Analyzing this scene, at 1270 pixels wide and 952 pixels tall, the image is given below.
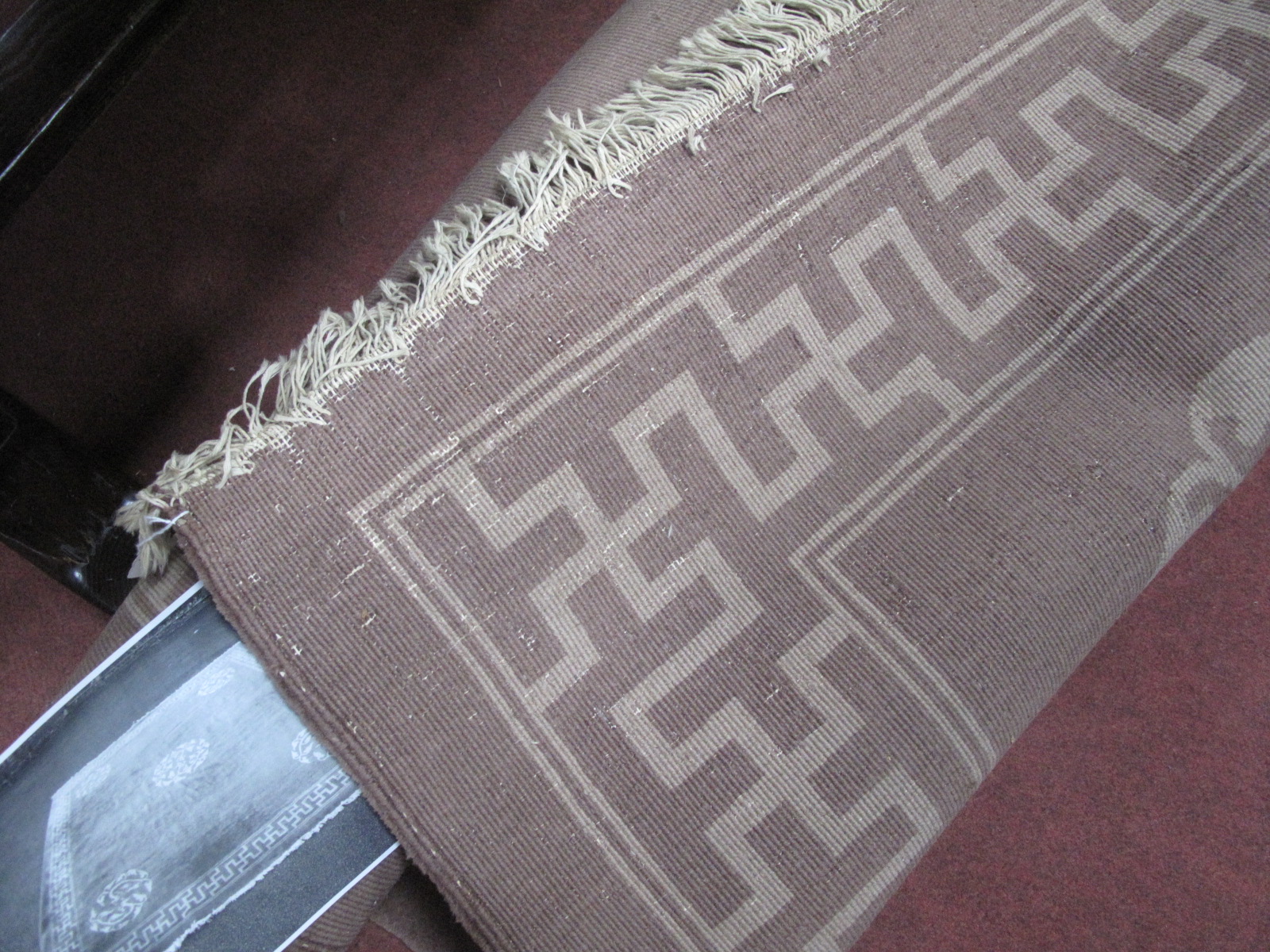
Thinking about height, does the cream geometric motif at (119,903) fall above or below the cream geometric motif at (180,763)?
below

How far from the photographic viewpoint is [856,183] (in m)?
0.59

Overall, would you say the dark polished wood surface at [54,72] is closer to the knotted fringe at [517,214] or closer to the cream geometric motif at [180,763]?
the knotted fringe at [517,214]

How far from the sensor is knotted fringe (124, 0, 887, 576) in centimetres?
50

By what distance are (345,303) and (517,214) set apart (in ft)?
1.60

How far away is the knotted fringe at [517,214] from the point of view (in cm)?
50

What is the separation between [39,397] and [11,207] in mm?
561

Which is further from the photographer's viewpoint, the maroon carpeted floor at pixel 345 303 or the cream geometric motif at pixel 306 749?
the maroon carpeted floor at pixel 345 303

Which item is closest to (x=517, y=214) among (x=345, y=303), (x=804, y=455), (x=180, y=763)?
(x=804, y=455)

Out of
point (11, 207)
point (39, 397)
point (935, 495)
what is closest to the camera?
point (11, 207)

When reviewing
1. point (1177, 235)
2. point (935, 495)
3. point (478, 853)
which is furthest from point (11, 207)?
point (1177, 235)

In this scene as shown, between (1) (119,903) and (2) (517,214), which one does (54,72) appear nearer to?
(2) (517,214)

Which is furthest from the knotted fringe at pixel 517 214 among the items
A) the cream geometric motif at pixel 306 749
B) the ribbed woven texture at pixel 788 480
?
the cream geometric motif at pixel 306 749

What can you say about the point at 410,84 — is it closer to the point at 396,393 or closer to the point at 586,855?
the point at 396,393

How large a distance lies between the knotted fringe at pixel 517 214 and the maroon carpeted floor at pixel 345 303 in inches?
17.6
